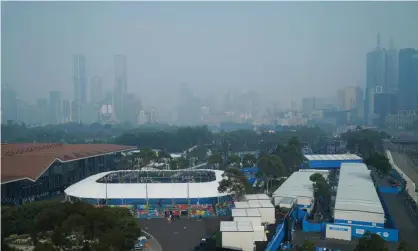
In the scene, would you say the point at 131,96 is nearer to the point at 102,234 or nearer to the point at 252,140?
the point at 252,140

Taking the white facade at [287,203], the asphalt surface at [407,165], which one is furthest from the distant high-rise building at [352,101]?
the white facade at [287,203]

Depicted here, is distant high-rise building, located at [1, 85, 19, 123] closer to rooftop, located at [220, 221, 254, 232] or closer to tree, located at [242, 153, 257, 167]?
tree, located at [242, 153, 257, 167]

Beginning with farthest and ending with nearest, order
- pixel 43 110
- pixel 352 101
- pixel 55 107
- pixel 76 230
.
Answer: pixel 352 101 → pixel 55 107 → pixel 43 110 → pixel 76 230

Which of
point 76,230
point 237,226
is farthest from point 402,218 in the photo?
point 76,230

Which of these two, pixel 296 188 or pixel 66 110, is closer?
pixel 296 188

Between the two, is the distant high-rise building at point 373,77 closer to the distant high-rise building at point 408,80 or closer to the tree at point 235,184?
the distant high-rise building at point 408,80

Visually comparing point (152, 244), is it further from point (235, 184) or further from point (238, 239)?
point (235, 184)
